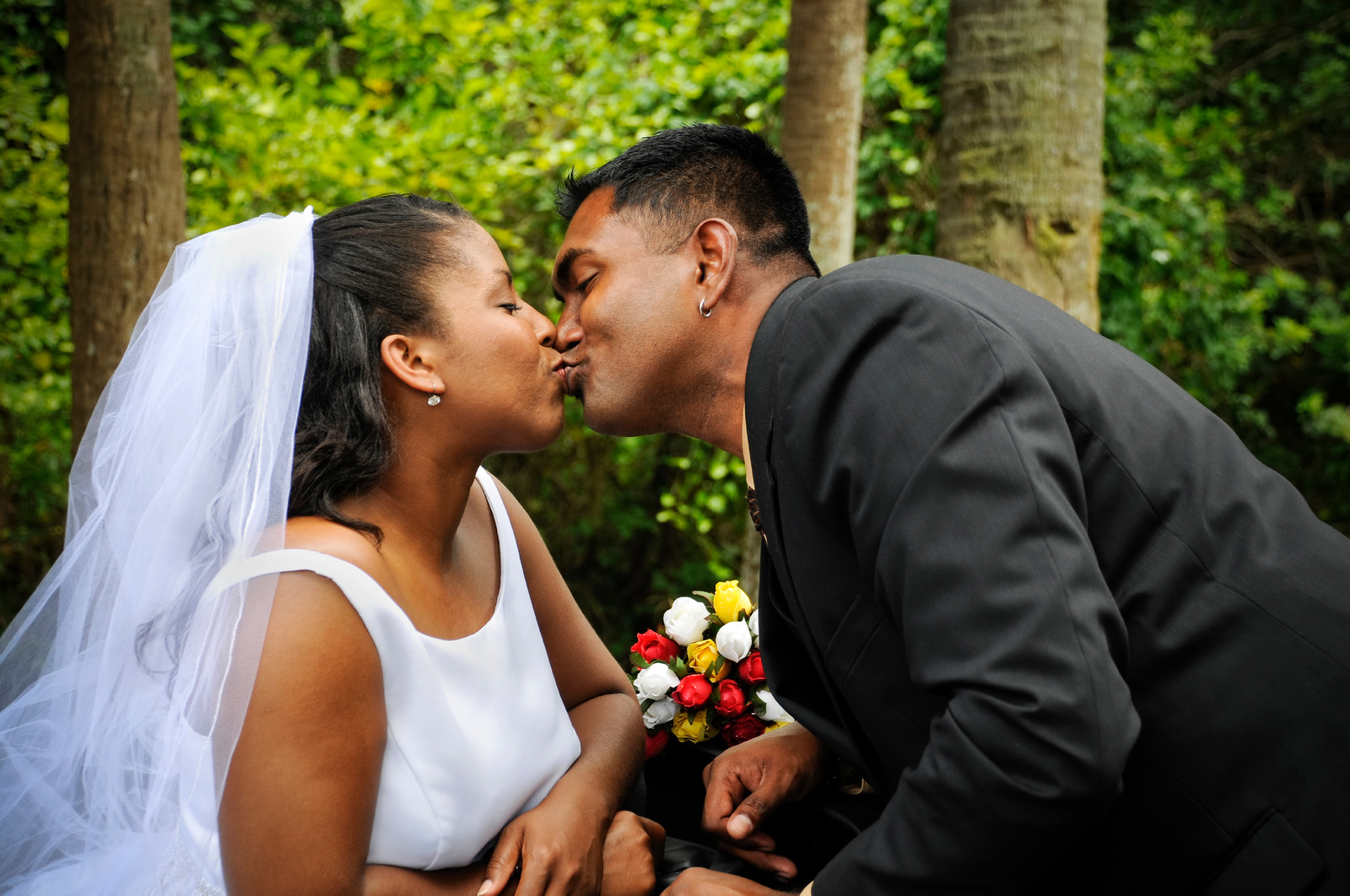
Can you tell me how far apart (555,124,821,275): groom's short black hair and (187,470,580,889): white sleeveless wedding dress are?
0.99m

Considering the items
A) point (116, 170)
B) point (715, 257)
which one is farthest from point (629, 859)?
point (116, 170)

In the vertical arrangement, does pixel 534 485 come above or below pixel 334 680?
below

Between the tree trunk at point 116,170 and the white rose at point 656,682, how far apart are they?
8.22 feet

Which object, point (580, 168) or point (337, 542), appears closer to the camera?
point (337, 542)

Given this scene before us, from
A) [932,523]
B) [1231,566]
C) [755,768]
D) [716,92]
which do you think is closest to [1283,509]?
[1231,566]

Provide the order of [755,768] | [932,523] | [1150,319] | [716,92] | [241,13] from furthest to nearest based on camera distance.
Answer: [241,13]
[1150,319]
[716,92]
[755,768]
[932,523]

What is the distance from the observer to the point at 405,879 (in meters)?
2.00

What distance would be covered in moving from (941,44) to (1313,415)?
5.28 m

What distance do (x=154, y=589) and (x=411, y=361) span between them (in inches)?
26.4

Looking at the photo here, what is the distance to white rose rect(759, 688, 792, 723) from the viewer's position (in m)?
2.78

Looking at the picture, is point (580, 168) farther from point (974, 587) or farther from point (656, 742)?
point (974, 587)

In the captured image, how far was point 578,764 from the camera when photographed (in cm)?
244

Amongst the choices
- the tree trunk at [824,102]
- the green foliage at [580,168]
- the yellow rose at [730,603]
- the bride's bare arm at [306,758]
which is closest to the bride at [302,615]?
the bride's bare arm at [306,758]

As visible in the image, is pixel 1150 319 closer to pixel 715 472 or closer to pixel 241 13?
pixel 715 472
